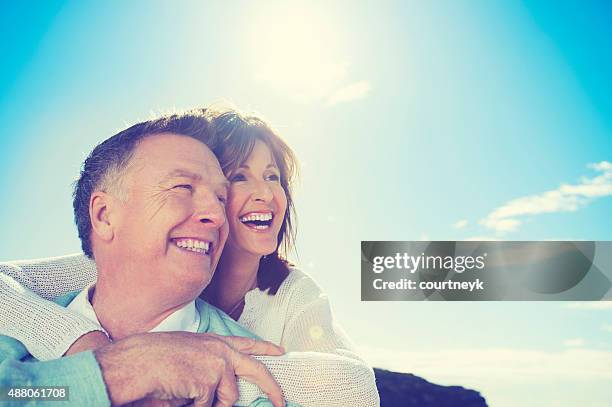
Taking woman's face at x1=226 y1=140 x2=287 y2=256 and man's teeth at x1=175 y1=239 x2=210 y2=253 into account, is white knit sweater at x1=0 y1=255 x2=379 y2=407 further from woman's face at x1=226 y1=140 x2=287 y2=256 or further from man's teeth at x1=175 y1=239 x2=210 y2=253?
man's teeth at x1=175 y1=239 x2=210 y2=253

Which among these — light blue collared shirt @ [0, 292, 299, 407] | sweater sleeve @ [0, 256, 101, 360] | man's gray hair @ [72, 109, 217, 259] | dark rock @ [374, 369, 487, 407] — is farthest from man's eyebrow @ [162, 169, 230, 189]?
dark rock @ [374, 369, 487, 407]

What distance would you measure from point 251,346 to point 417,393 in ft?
7.53

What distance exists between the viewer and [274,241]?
2477mm

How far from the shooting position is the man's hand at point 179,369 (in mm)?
1551

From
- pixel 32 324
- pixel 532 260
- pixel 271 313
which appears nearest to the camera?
pixel 32 324

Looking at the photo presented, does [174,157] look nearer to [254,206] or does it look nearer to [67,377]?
[254,206]

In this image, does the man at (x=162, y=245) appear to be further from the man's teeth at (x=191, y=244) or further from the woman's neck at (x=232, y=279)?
the woman's neck at (x=232, y=279)

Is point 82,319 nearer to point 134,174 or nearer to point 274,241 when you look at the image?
point 134,174

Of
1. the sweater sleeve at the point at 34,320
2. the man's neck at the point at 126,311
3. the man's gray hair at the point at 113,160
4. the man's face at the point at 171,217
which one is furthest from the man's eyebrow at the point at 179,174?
the sweater sleeve at the point at 34,320

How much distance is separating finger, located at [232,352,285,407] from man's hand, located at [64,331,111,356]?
367 millimetres

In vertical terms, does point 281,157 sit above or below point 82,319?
above

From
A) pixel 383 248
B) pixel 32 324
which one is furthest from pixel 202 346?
pixel 383 248

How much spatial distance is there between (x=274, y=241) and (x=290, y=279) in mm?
176

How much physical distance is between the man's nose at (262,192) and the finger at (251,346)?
0.74 meters
